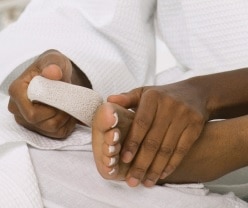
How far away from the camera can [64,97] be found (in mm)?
585

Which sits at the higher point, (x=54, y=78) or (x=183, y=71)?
(x=54, y=78)

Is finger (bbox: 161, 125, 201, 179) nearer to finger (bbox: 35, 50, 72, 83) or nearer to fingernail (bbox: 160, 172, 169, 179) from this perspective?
fingernail (bbox: 160, 172, 169, 179)

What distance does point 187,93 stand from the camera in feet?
2.06

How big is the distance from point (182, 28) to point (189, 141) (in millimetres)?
433

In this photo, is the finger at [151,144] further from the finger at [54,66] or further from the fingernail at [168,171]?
the finger at [54,66]

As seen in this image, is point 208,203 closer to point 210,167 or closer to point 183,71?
point 210,167

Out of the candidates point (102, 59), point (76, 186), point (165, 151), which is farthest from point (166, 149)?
point (102, 59)

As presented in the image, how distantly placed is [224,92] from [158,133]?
17cm

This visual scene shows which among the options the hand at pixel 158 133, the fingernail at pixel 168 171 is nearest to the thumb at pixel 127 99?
the hand at pixel 158 133

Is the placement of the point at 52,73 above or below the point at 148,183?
above

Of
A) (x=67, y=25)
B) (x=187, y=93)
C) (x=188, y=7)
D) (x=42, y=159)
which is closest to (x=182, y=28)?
(x=188, y=7)

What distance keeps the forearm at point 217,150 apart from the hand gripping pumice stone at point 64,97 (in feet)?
0.50

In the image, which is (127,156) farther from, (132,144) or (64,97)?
(64,97)

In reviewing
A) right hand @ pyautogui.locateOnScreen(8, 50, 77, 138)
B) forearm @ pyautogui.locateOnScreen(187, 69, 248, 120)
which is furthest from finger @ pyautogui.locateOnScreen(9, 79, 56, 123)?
forearm @ pyautogui.locateOnScreen(187, 69, 248, 120)
